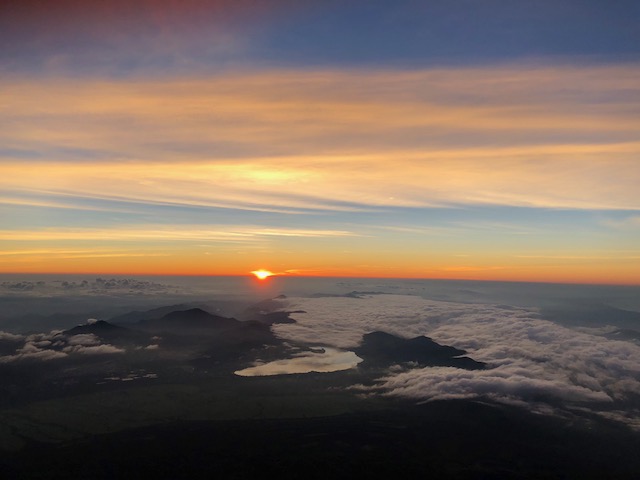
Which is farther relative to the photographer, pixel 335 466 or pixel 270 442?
pixel 270 442

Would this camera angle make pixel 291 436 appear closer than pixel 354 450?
No

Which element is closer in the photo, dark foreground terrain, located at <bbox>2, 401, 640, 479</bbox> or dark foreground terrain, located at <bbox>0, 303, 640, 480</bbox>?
dark foreground terrain, located at <bbox>2, 401, 640, 479</bbox>

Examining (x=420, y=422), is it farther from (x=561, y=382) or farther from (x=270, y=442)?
(x=561, y=382)

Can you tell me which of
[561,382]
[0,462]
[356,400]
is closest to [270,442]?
[356,400]

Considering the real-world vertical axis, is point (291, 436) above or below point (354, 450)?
above

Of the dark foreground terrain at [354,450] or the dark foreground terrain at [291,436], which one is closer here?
the dark foreground terrain at [354,450]

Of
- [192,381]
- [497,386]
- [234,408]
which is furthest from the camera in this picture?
[192,381]

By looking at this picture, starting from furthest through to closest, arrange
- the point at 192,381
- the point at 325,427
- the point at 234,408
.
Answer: the point at 192,381
the point at 234,408
the point at 325,427
